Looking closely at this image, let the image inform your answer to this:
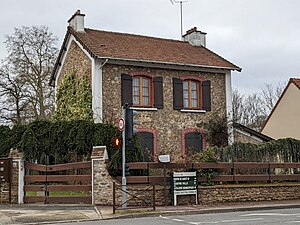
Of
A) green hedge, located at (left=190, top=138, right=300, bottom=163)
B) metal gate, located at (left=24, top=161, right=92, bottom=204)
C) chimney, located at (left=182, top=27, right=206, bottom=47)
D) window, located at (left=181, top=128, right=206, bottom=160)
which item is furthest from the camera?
chimney, located at (left=182, top=27, right=206, bottom=47)

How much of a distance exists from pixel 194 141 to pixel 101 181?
9.32 m

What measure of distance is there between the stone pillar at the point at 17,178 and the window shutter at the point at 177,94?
9.69 metres

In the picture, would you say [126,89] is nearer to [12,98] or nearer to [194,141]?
[194,141]

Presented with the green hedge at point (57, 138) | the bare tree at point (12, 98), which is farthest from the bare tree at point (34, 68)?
the green hedge at point (57, 138)

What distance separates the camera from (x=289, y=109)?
34.4 meters

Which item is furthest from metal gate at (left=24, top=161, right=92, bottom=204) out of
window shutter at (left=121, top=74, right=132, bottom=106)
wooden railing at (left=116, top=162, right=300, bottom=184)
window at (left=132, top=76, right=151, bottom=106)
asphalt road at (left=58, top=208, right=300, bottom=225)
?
window at (left=132, top=76, right=151, bottom=106)

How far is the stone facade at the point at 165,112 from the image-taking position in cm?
2439

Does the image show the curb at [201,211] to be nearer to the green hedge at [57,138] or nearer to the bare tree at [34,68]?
the green hedge at [57,138]

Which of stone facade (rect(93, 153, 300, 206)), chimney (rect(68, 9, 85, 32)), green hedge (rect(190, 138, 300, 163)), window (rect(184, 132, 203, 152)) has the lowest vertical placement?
stone facade (rect(93, 153, 300, 206))

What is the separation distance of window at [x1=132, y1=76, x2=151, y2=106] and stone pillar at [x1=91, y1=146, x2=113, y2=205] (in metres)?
7.29

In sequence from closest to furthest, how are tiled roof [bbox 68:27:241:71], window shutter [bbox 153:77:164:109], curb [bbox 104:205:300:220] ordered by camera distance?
curb [bbox 104:205:300:220]
tiled roof [bbox 68:27:241:71]
window shutter [bbox 153:77:164:109]

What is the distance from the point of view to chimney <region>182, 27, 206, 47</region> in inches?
1210

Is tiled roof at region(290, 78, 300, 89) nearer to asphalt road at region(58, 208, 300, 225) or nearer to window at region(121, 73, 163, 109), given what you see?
window at region(121, 73, 163, 109)

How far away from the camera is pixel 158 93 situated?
25.6 m
